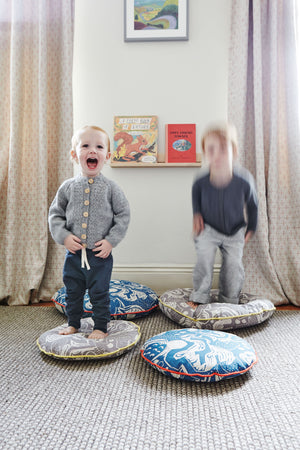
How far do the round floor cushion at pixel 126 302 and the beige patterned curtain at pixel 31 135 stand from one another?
383 millimetres

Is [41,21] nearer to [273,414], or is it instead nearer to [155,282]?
[155,282]

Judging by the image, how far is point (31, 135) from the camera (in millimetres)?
2234

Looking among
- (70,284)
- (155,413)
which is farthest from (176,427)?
(70,284)

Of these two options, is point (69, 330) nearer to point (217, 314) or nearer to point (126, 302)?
point (126, 302)

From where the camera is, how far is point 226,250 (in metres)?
1.95

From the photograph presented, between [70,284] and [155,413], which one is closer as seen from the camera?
[155,413]

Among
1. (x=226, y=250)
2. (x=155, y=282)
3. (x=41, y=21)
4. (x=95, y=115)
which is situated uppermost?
(x=41, y=21)

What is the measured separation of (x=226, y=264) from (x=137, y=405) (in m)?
1.03

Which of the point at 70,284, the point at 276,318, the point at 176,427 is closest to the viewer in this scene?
the point at 176,427

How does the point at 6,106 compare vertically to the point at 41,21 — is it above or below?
below

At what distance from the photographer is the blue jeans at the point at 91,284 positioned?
4.99 ft

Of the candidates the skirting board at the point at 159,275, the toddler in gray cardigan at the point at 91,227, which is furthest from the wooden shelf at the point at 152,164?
the toddler in gray cardigan at the point at 91,227

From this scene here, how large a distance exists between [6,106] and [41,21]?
54 centimetres

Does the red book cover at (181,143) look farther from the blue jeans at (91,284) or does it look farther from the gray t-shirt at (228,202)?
the blue jeans at (91,284)
